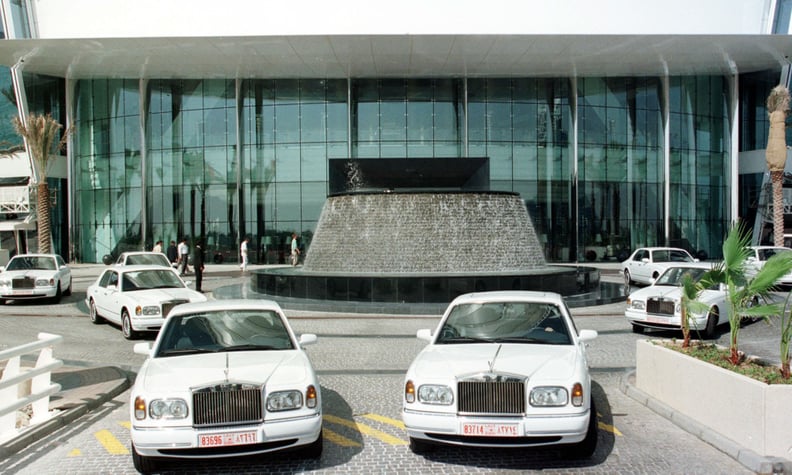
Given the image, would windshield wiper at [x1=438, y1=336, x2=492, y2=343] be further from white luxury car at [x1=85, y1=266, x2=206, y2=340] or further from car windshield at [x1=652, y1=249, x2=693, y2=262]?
car windshield at [x1=652, y1=249, x2=693, y2=262]

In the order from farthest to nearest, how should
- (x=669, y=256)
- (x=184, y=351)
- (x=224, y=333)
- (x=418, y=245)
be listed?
(x=669, y=256) < (x=418, y=245) < (x=224, y=333) < (x=184, y=351)

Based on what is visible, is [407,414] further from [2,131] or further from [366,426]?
[2,131]

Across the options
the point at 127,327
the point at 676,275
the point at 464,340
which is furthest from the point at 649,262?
the point at 464,340

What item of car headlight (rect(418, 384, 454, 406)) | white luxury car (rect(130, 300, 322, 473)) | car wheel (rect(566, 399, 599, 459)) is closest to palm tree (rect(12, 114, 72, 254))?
white luxury car (rect(130, 300, 322, 473))

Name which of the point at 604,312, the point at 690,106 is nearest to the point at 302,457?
the point at 604,312

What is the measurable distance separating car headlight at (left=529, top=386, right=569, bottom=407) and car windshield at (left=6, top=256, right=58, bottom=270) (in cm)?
1979

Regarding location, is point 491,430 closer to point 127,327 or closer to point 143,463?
point 143,463

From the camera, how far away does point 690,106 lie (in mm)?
44500

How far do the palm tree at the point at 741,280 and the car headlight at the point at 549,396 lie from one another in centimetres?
250

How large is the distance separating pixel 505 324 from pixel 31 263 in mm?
19199

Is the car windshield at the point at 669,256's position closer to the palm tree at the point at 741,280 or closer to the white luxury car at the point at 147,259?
the palm tree at the point at 741,280

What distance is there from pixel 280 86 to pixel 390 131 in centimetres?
791

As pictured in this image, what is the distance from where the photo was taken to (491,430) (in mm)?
5438

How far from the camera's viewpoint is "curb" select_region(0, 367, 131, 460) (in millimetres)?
6094
